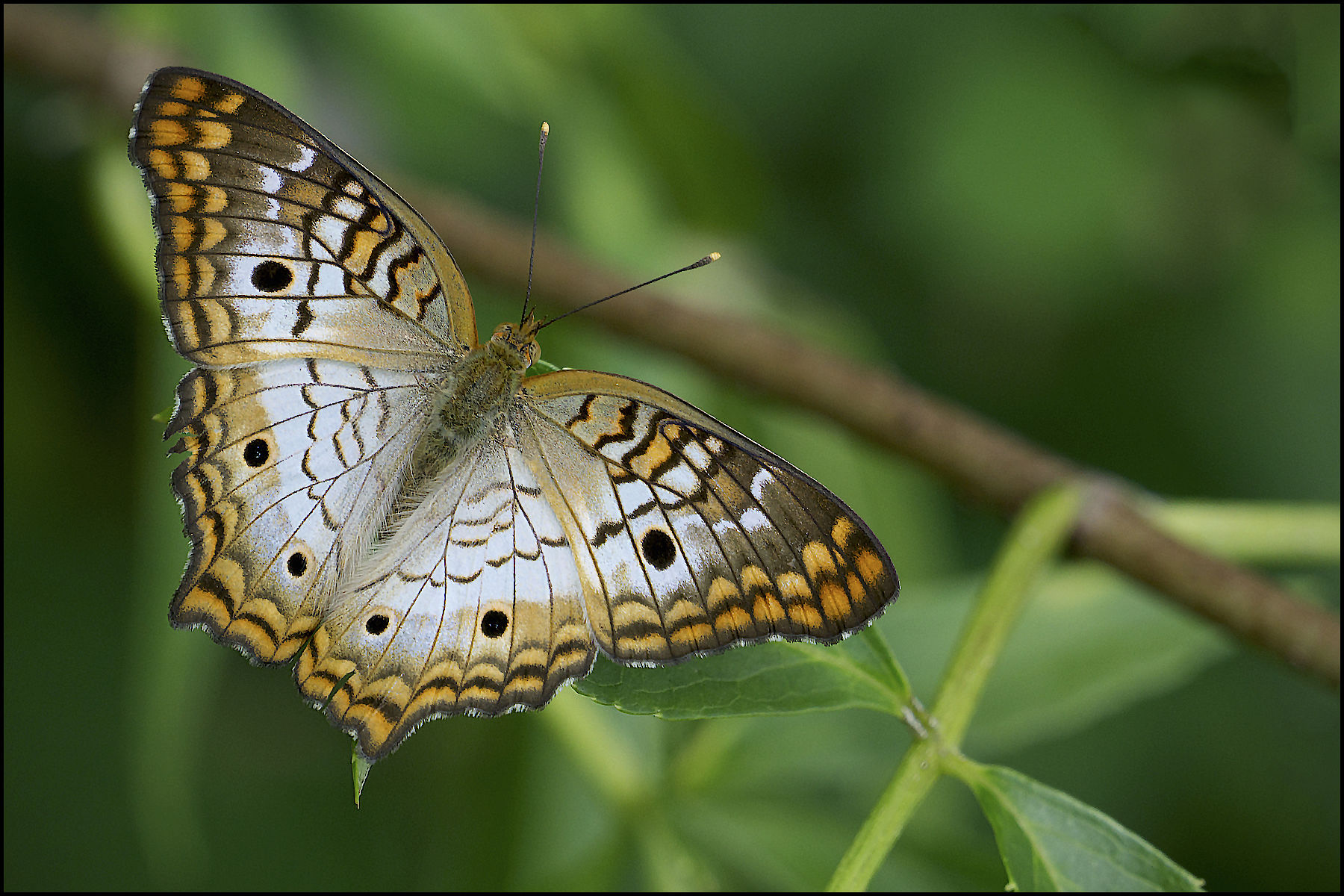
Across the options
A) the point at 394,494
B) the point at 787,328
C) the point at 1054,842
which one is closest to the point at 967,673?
the point at 1054,842

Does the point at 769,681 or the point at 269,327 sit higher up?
the point at 269,327

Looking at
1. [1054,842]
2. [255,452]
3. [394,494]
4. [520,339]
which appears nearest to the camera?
[1054,842]

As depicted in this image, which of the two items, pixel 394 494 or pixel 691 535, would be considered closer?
pixel 691 535

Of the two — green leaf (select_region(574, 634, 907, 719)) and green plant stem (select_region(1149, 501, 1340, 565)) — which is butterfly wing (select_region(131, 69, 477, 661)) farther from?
green plant stem (select_region(1149, 501, 1340, 565))

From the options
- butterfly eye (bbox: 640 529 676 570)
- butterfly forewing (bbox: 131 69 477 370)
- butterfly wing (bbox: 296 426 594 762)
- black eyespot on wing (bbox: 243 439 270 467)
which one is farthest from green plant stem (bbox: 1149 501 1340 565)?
black eyespot on wing (bbox: 243 439 270 467)

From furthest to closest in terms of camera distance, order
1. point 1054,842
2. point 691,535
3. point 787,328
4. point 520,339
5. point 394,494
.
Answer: point 787,328 → point 520,339 → point 394,494 → point 691,535 → point 1054,842

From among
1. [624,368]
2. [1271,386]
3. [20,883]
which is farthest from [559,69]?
[20,883]

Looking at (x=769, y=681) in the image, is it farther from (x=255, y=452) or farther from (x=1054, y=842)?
(x=255, y=452)

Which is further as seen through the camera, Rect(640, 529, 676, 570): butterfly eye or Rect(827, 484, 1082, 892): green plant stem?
Rect(640, 529, 676, 570): butterfly eye
